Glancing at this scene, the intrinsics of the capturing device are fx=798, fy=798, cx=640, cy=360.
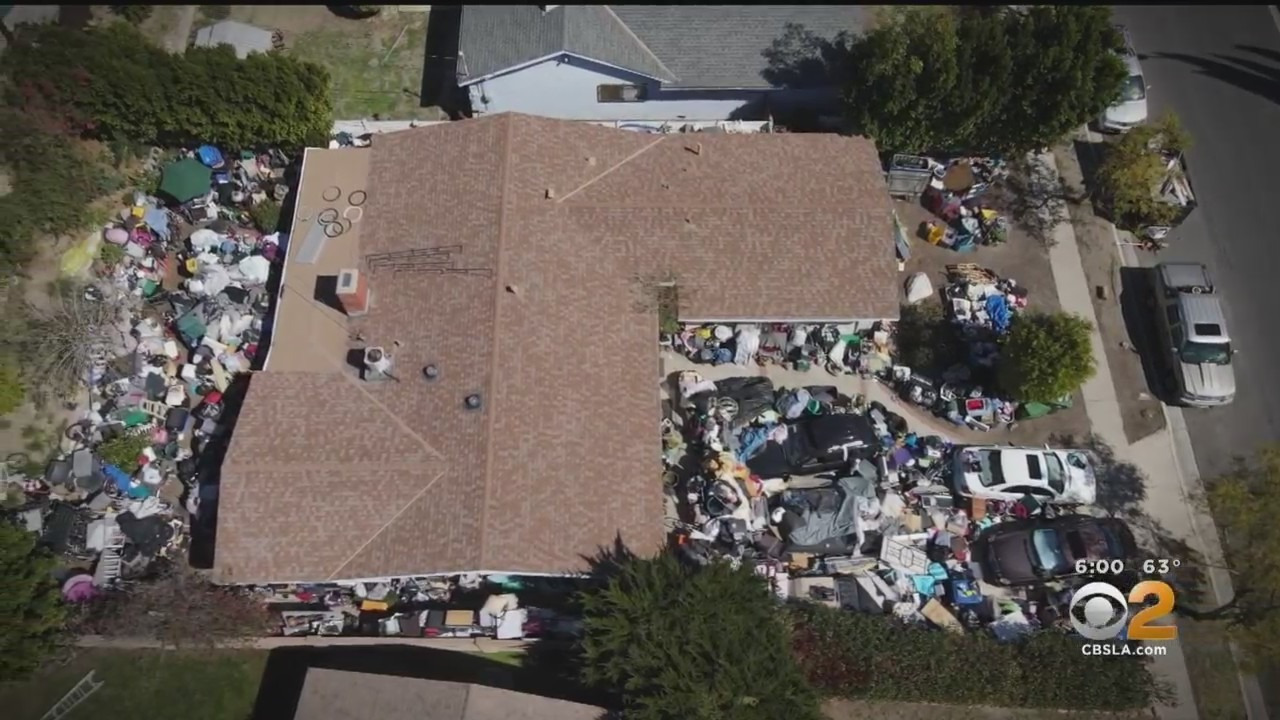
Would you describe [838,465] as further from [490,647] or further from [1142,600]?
[490,647]

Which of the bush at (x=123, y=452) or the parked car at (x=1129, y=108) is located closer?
the bush at (x=123, y=452)

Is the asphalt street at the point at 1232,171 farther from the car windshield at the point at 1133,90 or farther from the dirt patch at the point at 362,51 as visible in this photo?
the dirt patch at the point at 362,51

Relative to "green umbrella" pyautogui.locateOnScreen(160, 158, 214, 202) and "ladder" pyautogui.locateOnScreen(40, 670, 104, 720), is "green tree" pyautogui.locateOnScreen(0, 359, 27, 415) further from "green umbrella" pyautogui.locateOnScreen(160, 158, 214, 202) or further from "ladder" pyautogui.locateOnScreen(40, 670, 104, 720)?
"ladder" pyautogui.locateOnScreen(40, 670, 104, 720)

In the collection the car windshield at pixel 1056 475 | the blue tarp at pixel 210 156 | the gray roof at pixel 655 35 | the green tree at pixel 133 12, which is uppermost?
the green tree at pixel 133 12

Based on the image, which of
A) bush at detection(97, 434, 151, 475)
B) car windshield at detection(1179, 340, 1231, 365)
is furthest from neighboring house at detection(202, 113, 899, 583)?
car windshield at detection(1179, 340, 1231, 365)

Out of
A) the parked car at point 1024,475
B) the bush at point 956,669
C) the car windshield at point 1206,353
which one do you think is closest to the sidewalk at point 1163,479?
the bush at point 956,669

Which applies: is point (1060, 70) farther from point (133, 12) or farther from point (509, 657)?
point (133, 12)

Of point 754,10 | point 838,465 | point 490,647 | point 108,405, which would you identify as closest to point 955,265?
point 838,465
